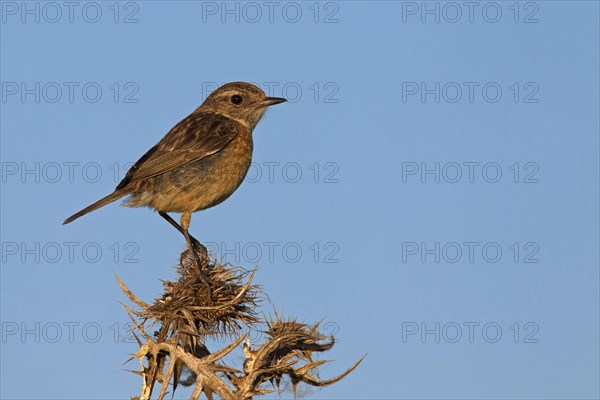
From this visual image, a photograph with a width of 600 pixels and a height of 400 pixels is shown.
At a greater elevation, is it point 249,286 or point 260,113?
point 260,113

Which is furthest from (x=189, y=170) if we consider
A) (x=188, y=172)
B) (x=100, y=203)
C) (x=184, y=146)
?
(x=100, y=203)

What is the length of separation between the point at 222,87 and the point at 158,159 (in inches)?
78.5

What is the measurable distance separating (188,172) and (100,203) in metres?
1.07

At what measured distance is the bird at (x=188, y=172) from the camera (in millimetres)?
9344

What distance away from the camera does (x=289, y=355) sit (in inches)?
230

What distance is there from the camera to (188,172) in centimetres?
939

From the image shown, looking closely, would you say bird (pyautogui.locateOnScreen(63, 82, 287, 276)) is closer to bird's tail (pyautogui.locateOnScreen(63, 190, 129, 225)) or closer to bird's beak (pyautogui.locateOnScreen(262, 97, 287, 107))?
bird's tail (pyautogui.locateOnScreen(63, 190, 129, 225))

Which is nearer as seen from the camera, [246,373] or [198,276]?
[246,373]

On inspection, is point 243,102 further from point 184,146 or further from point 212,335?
point 212,335

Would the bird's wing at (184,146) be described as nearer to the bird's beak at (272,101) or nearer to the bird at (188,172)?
the bird at (188,172)

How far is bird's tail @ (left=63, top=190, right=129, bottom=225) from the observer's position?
346 inches

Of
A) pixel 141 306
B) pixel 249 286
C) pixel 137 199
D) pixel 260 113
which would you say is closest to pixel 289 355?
pixel 249 286

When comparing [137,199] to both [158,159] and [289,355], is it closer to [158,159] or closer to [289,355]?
[158,159]

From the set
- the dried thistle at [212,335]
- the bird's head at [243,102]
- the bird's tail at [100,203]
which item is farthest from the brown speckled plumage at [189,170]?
the dried thistle at [212,335]
